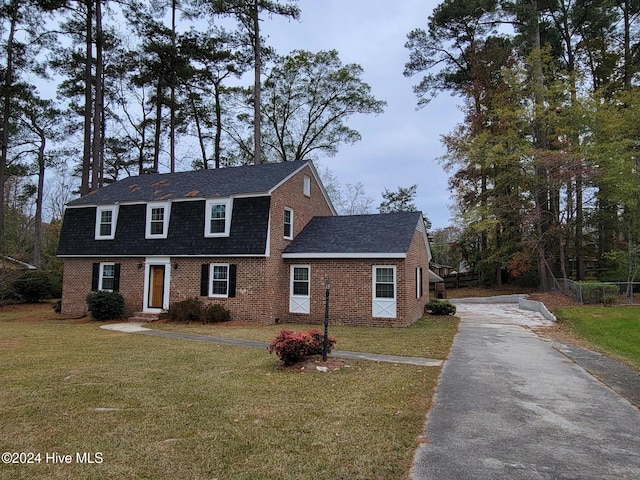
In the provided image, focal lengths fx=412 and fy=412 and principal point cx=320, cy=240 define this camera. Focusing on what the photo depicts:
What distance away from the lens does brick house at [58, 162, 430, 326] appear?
49.7ft

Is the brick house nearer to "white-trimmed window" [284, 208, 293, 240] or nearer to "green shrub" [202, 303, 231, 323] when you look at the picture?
"white-trimmed window" [284, 208, 293, 240]

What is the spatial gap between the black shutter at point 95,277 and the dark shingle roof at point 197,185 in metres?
2.95

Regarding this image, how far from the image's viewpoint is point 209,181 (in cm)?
1859

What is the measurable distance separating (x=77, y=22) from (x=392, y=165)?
82.2 ft

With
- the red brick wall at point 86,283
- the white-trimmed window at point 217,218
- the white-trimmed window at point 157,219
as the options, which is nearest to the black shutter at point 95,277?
the red brick wall at point 86,283

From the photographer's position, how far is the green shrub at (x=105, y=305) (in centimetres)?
1666

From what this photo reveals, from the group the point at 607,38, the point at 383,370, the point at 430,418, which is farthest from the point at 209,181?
the point at 607,38

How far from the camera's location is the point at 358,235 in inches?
645

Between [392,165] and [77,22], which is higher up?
[77,22]

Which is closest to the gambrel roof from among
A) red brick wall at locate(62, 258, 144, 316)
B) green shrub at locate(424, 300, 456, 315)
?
green shrub at locate(424, 300, 456, 315)

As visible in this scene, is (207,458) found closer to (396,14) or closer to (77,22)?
(396,14)

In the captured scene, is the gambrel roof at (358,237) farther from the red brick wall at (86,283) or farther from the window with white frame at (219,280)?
the red brick wall at (86,283)

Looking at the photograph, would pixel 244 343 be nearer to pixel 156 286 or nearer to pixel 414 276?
pixel 414 276

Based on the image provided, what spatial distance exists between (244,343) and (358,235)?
7270 millimetres
